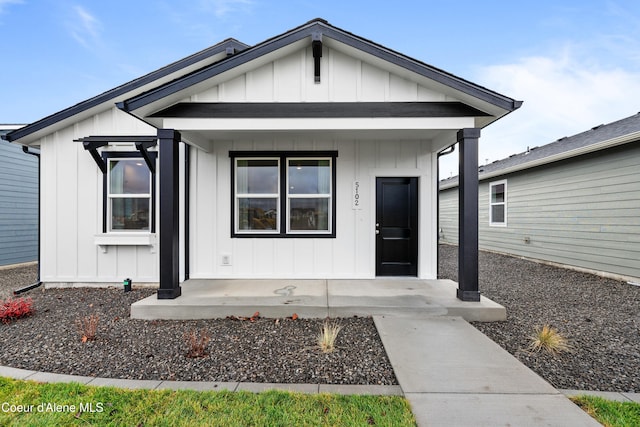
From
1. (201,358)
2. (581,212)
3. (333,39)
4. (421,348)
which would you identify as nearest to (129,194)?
(201,358)

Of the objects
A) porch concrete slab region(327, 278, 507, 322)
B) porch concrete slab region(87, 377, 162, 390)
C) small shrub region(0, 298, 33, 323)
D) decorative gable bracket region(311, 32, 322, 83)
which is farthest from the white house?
porch concrete slab region(87, 377, 162, 390)

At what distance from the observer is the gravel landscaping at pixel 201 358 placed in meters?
2.70

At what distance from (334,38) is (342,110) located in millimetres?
1005

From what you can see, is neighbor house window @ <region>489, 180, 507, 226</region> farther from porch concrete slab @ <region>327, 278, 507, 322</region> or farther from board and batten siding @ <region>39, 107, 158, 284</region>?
board and batten siding @ <region>39, 107, 158, 284</region>

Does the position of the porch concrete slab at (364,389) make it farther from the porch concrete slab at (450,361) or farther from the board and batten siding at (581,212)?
the board and batten siding at (581,212)

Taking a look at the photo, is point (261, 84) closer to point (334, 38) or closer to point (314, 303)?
point (334, 38)

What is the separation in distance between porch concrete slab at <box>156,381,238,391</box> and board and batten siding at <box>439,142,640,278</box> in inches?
333

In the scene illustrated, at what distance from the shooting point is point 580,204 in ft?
24.2

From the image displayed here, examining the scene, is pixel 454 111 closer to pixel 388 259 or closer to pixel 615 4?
pixel 388 259

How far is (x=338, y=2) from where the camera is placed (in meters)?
10.4

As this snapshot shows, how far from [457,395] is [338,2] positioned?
1228 cm

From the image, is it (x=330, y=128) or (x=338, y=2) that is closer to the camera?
(x=330, y=128)

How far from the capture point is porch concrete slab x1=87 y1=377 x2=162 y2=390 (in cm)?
247

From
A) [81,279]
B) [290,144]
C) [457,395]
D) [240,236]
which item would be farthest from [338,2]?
[457,395]
